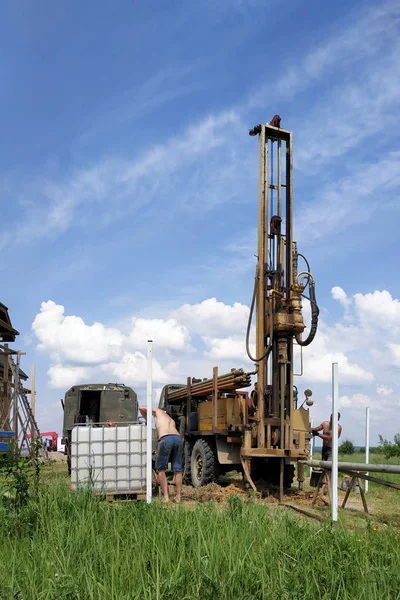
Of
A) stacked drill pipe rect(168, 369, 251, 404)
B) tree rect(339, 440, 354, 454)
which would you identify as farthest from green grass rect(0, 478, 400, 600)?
tree rect(339, 440, 354, 454)

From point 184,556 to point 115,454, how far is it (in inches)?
201

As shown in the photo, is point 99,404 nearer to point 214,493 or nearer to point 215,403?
Result: point 215,403

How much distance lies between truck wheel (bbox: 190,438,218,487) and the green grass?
21.4ft

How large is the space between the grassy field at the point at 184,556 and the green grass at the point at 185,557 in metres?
0.01

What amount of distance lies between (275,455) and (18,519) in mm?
6584

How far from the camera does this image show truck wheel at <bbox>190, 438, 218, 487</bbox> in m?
14.2

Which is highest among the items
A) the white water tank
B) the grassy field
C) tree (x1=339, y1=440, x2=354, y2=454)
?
the white water tank

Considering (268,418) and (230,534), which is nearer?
(230,534)

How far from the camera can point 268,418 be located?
44.5 feet

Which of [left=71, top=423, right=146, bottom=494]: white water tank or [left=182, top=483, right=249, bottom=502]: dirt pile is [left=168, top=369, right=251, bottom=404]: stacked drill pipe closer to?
[left=182, top=483, right=249, bottom=502]: dirt pile

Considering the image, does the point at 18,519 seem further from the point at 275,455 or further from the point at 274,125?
the point at 274,125


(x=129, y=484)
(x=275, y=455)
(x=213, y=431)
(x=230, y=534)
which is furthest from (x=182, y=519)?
(x=213, y=431)

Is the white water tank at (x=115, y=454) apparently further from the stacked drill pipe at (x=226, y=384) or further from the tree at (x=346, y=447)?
the tree at (x=346, y=447)

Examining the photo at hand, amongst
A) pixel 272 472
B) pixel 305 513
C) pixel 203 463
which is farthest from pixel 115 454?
pixel 272 472
